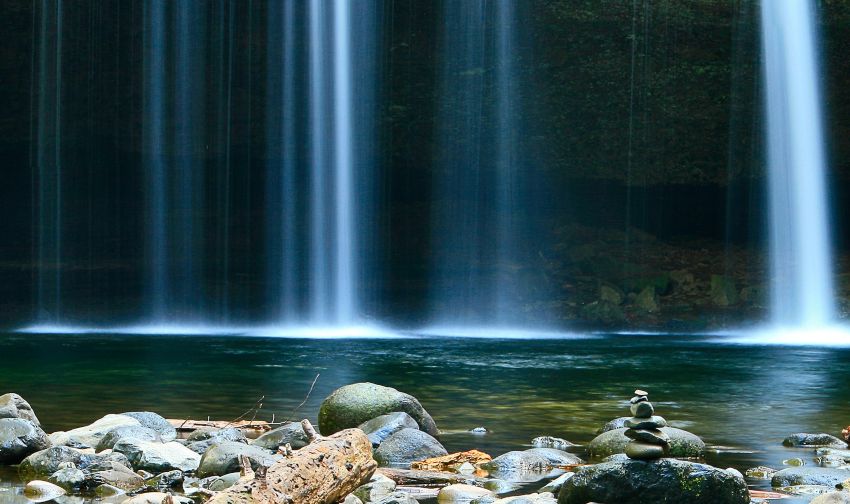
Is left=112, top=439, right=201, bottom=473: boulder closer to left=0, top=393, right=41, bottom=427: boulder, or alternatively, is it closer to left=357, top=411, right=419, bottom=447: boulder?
left=0, top=393, right=41, bottom=427: boulder

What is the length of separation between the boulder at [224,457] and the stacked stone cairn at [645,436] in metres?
2.02

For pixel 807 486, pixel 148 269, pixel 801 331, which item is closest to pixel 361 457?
pixel 807 486

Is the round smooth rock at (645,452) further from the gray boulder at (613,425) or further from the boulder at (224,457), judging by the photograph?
the gray boulder at (613,425)

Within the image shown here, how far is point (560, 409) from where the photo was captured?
34.5 ft

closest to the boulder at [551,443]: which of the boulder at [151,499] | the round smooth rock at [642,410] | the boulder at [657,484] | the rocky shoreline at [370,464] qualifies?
the rocky shoreline at [370,464]

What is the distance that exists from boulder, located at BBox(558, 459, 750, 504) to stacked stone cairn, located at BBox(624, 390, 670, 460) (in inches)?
1.8

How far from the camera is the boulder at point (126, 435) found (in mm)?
7703

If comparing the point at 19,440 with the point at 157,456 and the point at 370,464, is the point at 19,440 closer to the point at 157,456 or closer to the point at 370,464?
the point at 157,456

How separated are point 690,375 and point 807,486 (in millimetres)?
7295

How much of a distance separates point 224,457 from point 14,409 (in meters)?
2.08

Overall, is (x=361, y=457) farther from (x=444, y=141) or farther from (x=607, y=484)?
(x=444, y=141)

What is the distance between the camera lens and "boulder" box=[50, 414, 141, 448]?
7.85 metres

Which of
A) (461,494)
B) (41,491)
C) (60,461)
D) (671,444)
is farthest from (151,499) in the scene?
(671,444)

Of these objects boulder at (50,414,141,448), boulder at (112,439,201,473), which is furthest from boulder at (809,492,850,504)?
boulder at (50,414,141,448)
